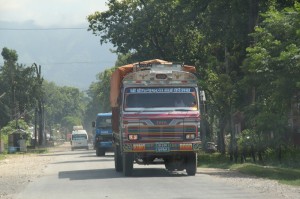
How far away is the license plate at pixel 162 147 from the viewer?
23.1 meters

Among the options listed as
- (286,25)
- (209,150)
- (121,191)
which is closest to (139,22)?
(209,150)

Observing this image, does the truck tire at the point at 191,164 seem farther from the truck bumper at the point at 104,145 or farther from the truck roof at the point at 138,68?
the truck bumper at the point at 104,145

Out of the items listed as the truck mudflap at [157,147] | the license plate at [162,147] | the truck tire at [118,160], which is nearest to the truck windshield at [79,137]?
the truck tire at [118,160]

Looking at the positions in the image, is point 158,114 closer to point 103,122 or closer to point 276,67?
point 276,67

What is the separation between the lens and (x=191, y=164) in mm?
24281

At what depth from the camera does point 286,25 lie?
25156 mm

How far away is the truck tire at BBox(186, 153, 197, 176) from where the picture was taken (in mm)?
23953

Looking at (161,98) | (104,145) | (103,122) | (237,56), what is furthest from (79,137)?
(161,98)

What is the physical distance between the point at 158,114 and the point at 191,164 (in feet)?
7.56

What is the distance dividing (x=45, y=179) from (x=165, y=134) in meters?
4.55

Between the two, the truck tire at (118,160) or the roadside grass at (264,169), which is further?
the truck tire at (118,160)

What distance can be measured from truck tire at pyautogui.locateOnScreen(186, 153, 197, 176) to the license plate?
1086mm

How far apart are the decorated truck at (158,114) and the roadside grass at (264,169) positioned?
8.34 feet

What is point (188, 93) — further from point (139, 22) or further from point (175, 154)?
point (139, 22)
